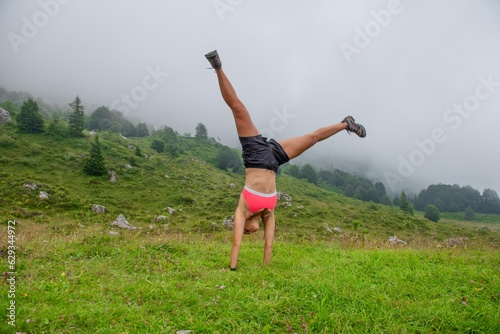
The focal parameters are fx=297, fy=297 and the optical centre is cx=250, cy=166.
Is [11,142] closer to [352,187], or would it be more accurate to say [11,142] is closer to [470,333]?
[470,333]

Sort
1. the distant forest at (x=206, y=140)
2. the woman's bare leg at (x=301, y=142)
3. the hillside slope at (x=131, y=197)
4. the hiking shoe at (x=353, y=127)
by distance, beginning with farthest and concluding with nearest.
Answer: the distant forest at (x=206, y=140)
the hillside slope at (x=131, y=197)
the hiking shoe at (x=353, y=127)
the woman's bare leg at (x=301, y=142)

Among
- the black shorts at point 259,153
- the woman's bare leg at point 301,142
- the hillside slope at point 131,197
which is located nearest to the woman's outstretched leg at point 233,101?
the black shorts at point 259,153

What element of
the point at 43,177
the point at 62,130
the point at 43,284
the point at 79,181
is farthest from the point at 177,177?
the point at 43,284

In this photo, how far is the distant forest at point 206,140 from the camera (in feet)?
218

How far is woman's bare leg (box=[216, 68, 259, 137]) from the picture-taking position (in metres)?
5.58

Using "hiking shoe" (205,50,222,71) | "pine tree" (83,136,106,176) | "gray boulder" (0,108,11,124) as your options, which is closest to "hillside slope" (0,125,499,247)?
"pine tree" (83,136,106,176)

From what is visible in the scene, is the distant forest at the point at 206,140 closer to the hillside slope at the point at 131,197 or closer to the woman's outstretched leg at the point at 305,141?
the hillside slope at the point at 131,197

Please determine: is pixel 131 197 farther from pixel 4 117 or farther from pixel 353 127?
pixel 4 117

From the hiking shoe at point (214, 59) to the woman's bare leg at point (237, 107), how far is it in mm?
89

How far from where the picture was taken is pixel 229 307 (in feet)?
12.7

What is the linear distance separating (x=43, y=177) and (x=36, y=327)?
50831 millimetres

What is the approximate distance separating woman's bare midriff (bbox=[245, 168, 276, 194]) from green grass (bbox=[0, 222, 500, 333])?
1.51 metres

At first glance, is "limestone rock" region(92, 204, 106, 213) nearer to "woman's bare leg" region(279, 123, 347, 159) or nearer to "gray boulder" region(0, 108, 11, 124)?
"woman's bare leg" region(279, 123, 347, 159)

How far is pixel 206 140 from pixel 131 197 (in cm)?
9088
